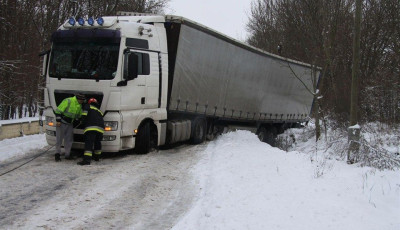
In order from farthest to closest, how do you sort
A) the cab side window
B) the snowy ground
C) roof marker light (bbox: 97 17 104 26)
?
the cab side window, roof marker light (bbox: 97 17 104 26), the snowy ground

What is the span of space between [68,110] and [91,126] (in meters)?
0.63

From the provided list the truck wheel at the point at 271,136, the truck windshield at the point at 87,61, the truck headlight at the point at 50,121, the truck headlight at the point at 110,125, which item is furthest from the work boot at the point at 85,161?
the truck wheel at the point at 271,136

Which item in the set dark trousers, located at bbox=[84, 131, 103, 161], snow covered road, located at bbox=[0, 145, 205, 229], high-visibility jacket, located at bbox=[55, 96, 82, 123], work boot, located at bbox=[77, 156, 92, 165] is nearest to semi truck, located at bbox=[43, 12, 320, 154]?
dark trousers, located at bbox=[84, 131, 103, 161]

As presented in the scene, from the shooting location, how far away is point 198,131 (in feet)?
42.3

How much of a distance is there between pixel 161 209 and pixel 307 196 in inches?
89.0

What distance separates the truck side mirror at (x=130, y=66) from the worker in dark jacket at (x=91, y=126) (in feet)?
3.16

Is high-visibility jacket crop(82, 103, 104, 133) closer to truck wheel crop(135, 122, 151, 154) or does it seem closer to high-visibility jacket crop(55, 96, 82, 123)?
high-visibility jacket crop(55, 96, 82, 123)

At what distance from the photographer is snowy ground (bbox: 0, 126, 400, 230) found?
4.99 metres

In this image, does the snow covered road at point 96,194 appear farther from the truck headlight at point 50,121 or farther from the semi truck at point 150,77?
the semi truck at point 150,77

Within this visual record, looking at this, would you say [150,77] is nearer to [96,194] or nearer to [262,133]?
[96,194]

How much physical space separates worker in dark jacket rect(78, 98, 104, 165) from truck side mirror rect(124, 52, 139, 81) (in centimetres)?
96

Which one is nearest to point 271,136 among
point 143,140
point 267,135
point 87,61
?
point 267,135

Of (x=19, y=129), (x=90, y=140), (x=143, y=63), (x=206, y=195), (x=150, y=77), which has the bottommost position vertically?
(x=206, y=195)

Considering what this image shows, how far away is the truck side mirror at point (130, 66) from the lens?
9055mm
